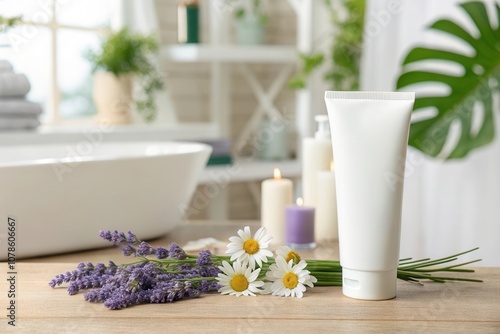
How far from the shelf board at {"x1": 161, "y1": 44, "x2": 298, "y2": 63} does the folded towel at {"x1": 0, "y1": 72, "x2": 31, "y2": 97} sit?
2.67ft

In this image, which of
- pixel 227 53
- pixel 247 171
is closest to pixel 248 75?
pixel 227 53

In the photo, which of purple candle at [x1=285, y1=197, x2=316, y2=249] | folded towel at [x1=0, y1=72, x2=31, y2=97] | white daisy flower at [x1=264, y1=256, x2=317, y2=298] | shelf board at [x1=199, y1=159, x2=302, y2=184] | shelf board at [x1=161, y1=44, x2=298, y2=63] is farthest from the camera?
shelf board at [x1=161, y1=44, x2=298, y2=63]

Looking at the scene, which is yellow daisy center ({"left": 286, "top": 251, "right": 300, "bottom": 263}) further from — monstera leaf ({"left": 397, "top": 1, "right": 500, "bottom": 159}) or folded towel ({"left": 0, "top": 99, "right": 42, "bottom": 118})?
folded towel ({"left": 0, "top": 99, "right": 42, "bottom": 118})

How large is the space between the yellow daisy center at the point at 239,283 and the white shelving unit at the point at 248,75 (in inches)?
62.6

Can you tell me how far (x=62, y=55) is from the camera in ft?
8.51

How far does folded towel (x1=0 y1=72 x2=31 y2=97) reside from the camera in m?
1.88

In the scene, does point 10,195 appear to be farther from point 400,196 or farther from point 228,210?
point 228,210

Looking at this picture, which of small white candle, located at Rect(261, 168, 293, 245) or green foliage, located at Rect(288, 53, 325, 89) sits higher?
green foliage, located at Rect(288, 53, 325, 89)

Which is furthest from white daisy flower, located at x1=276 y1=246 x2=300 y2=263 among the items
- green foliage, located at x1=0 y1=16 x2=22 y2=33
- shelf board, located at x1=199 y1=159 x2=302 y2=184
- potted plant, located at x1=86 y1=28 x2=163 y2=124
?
potted plant, located at x1=86 y1=28 x2=163 y2=124

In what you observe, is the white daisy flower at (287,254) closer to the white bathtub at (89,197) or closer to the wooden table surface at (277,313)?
the wooden table surface at (277,313)

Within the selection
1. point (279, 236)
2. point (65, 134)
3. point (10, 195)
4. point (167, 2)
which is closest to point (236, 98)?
point (167, 2)

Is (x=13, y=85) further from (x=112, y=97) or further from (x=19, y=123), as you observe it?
(x=112, y=97)

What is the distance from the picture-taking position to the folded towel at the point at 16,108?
1.95 meters

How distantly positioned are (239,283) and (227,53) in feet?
6.16
